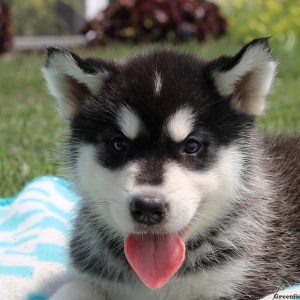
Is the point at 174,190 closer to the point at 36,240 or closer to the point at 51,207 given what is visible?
the point at 36,240

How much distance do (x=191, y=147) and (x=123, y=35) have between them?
12959mm

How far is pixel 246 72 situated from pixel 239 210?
2.25ft

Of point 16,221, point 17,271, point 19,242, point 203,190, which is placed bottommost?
point 16,221

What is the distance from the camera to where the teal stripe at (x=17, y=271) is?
3.89 m

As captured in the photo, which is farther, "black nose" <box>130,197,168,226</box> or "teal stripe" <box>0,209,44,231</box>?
"teal stripe" <box>0,209,44,231</box>

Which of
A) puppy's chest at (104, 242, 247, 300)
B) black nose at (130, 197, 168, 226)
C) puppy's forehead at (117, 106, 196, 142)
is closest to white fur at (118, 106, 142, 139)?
puppy's forehead at (117, 106, 196, 142)

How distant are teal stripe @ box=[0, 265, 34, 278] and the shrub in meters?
11.9

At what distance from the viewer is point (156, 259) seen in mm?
3146

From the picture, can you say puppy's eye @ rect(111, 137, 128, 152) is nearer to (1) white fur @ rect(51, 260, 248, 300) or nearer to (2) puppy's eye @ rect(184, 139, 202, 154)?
(2) puppy's eye @ rect(184, 139, 202, 154)

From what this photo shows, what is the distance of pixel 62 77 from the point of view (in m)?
3.55

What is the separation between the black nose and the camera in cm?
286

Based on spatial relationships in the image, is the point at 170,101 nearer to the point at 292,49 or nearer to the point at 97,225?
the point at 97,225

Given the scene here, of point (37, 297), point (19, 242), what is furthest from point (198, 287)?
point (19, 242)

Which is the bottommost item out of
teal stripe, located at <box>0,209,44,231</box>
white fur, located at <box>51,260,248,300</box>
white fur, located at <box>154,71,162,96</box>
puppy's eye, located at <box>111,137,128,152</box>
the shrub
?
the shrub
